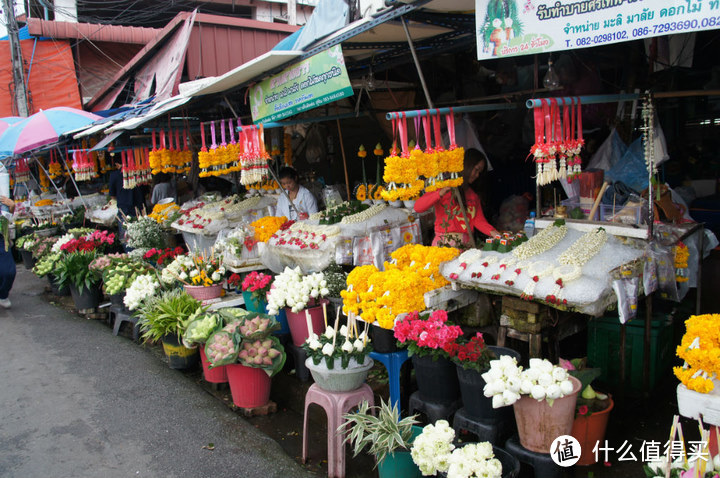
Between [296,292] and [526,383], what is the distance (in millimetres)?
2669

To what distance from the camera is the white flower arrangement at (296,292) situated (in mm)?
5309

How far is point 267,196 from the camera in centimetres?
909

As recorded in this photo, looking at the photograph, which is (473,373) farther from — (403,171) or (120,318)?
(120,318)

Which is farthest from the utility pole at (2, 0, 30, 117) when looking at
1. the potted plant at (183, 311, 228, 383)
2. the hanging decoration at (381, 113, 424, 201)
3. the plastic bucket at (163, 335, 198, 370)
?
the hanging decoration at (381, 113, 424, 201)

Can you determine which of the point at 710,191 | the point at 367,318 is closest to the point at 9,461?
the point at 367,318

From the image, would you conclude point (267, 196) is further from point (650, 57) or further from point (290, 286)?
point (650, 57)

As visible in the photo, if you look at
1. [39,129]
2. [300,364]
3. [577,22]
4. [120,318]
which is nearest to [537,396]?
[577,22]

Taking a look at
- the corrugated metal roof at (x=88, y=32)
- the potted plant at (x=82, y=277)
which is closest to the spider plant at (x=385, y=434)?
the potted plant at (x=82, y=277)

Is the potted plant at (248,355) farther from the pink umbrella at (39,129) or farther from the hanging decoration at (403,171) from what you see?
the pink umbrella at (39,129)

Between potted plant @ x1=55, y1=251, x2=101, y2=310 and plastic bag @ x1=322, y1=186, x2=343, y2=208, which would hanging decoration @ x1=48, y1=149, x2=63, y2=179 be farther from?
plastic bag @ x1=322, y1=186, x2=343, y2=208

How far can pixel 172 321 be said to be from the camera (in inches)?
233

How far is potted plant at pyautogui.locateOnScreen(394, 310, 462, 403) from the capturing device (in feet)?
12.3

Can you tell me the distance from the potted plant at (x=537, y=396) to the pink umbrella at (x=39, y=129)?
30.7 feet
